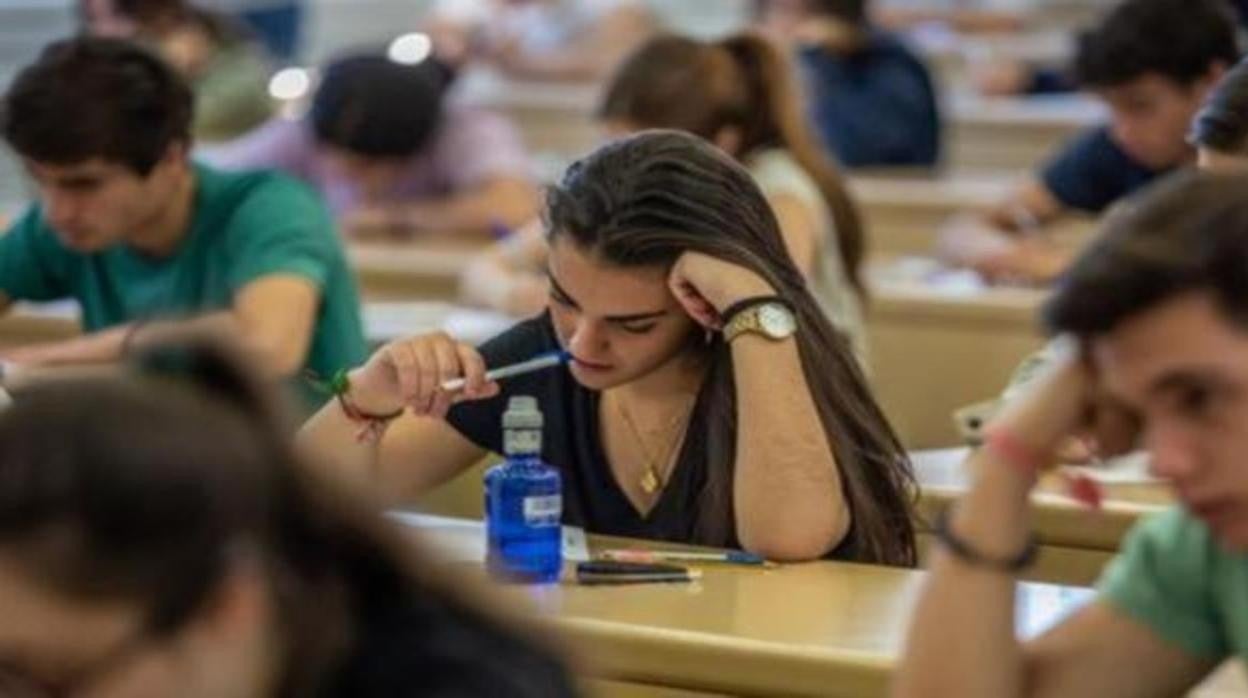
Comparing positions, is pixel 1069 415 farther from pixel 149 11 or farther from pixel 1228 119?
pixel 149 11

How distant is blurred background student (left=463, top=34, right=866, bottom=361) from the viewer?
4.03 meters

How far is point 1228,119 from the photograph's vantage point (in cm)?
291

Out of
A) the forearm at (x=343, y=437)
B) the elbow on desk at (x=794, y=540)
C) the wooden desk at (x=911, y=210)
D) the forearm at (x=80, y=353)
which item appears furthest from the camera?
the wooden desk at (x=911, y=210)

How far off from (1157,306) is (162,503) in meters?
0.65

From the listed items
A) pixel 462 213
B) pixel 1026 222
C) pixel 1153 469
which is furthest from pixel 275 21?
pixel 1153 469

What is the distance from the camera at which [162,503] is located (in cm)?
127

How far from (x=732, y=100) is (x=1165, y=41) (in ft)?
2.42

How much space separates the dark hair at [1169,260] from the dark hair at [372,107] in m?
3.87

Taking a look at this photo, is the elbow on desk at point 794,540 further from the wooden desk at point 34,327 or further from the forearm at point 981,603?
the wooden desk at point 34,327

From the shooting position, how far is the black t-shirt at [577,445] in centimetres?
273

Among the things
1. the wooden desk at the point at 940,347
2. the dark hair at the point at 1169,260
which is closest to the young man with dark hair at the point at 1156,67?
the wooden desk at the point at 940,347

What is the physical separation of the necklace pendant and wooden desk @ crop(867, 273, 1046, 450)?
1444 mm

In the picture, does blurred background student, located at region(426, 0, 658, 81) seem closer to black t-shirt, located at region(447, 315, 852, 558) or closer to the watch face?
black t-shirt, located at region(447, 315, 852, 558)

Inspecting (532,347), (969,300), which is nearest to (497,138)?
(969,300)
